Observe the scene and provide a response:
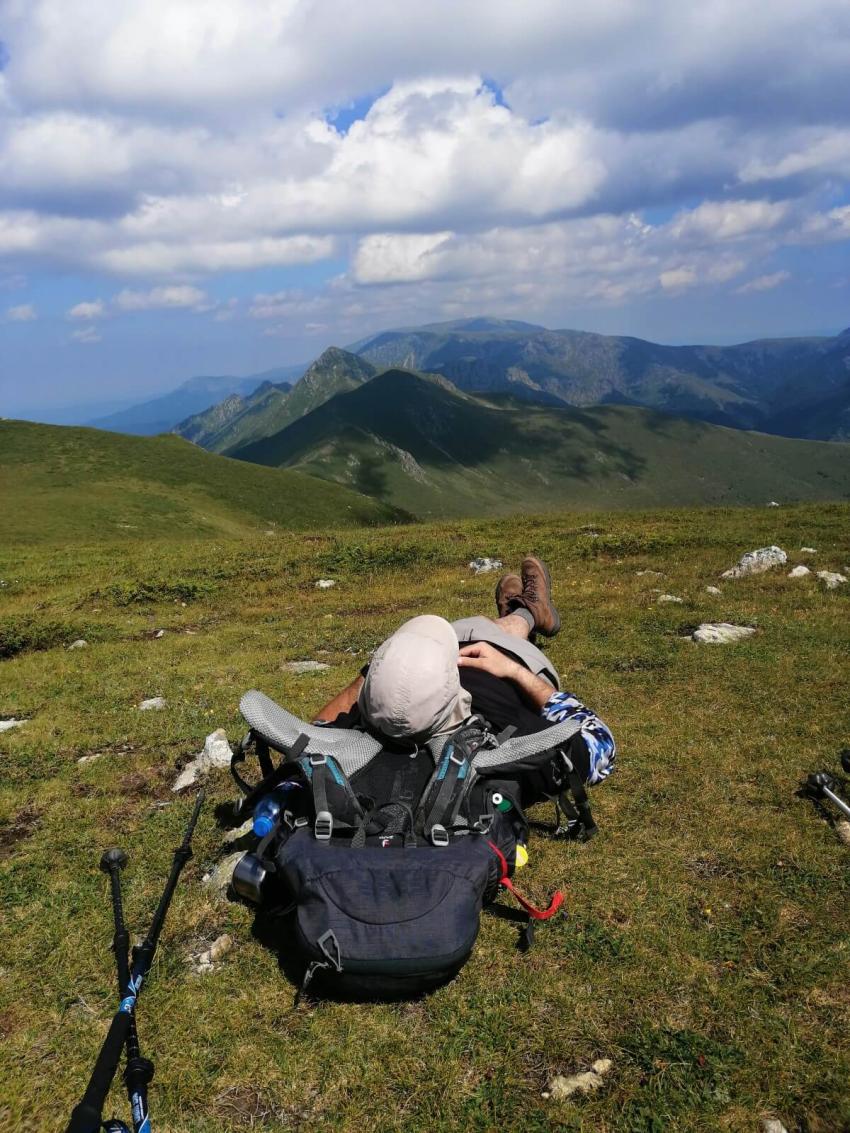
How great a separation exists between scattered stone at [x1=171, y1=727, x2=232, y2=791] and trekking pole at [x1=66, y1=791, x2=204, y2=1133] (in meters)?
2.26

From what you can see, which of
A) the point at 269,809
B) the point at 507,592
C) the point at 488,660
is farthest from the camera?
the point at 507,592

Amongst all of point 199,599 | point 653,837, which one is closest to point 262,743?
point 653,837

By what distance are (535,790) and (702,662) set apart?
729 centimetres

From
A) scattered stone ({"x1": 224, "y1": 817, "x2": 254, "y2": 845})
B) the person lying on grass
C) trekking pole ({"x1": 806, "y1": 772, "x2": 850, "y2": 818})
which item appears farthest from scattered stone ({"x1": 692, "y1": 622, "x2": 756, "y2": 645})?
scattered stone ({"x1": 224, "y1": 817, "x2": 254, "y2": 845})

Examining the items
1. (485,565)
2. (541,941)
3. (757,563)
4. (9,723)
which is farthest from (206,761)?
(757,563)

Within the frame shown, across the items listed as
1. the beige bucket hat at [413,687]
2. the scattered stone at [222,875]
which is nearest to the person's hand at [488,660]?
the beige bucket hat at [413,687]

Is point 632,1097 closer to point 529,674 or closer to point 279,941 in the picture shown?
point 279,941

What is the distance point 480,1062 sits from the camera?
4.93m

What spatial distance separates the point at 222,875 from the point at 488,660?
3647mm

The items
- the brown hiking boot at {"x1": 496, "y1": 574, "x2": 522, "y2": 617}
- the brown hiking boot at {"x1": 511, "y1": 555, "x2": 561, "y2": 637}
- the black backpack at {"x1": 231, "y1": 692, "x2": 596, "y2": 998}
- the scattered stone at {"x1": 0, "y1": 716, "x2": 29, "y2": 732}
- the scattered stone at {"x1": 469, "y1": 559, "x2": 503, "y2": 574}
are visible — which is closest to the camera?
the black backpack at {"x1": 231, "y1": 692, "x2": 596, "y2": 998}

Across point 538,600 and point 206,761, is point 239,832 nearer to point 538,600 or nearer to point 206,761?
point 206,761

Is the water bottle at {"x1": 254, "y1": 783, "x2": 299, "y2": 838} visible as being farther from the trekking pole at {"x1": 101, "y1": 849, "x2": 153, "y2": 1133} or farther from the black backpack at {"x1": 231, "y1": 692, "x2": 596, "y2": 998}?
the trekking pole at {"x1": 101, "y1": 849, "x2": 153, "y2": 1133}

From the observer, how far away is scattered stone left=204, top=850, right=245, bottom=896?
6.92 meters

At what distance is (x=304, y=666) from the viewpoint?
14.8 m
